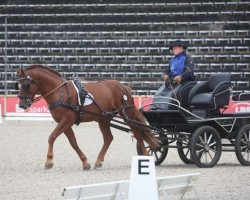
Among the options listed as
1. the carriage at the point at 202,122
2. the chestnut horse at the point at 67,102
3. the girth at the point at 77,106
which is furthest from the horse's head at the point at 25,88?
the carriage at the point at 202,122

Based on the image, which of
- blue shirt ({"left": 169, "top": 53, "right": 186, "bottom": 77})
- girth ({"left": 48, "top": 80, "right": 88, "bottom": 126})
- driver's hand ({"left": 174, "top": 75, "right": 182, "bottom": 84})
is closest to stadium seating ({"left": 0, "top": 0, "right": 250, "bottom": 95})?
blue shirt ({"left": 169, "top": 53, "right": 186, "bottom": 77})

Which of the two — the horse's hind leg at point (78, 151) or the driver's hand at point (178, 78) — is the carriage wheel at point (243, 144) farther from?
the horse's hind leg at point (78, 151)

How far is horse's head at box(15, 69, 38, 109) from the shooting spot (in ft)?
46.6

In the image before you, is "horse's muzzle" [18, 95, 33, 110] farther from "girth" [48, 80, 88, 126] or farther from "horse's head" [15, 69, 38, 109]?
"girth" [48, 80, 88, 126]

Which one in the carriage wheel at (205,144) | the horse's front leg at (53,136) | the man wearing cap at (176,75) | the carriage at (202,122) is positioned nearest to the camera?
the horse's front leg at (53,136)

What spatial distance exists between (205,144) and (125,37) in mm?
24124

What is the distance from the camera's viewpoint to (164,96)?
14.3 metres

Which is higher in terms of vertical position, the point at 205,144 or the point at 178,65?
the point at 178,65

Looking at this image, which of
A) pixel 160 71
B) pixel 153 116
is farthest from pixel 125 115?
pixel 160 71

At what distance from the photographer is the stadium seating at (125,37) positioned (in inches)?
1420

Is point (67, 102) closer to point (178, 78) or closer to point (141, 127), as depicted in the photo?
point (141, 127)

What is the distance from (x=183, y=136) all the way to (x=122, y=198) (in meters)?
5.31

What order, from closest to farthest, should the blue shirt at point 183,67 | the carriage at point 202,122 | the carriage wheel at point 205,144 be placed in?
the carriage wheel at point 205,144 < the carriage at point 202,122 < the blue shirt at point 183,67

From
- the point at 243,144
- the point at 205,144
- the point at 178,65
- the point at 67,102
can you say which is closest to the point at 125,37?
the point at 178,65
